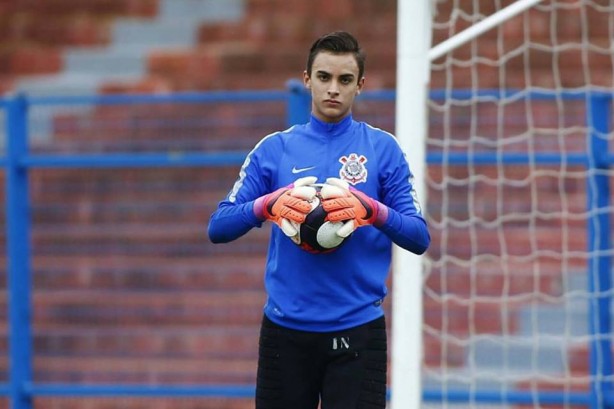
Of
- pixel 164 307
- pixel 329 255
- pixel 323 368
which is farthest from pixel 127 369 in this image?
pixel 329 255

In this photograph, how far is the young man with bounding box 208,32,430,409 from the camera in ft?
15.1

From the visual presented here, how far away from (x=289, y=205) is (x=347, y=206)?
0.18 meters

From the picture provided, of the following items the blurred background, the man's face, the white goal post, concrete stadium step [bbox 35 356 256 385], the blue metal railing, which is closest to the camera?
the man's face

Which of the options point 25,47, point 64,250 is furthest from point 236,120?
point 25,47

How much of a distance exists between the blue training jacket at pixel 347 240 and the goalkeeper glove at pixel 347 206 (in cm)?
16

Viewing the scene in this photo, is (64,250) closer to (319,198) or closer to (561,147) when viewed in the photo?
(561,147)

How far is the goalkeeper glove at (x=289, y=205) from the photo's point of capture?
Answer: 4344 millimetres

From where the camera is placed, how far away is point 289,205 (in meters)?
4.36

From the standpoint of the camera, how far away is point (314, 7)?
404 inches

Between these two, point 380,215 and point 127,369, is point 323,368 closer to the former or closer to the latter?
point 380,215

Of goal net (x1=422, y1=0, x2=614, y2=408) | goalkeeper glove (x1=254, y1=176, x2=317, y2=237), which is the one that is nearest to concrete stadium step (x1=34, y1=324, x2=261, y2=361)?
goal net (x1=422, y1=0, x2=614, y2=408)

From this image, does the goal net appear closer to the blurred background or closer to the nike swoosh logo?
the blurred background

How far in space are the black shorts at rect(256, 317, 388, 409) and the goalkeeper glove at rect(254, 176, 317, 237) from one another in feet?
1.48

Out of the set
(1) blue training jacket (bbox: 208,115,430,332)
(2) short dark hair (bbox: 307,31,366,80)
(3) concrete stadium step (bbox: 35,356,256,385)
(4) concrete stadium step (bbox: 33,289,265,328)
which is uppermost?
(2) short dark hair (bbox: 307,31,366,80)
